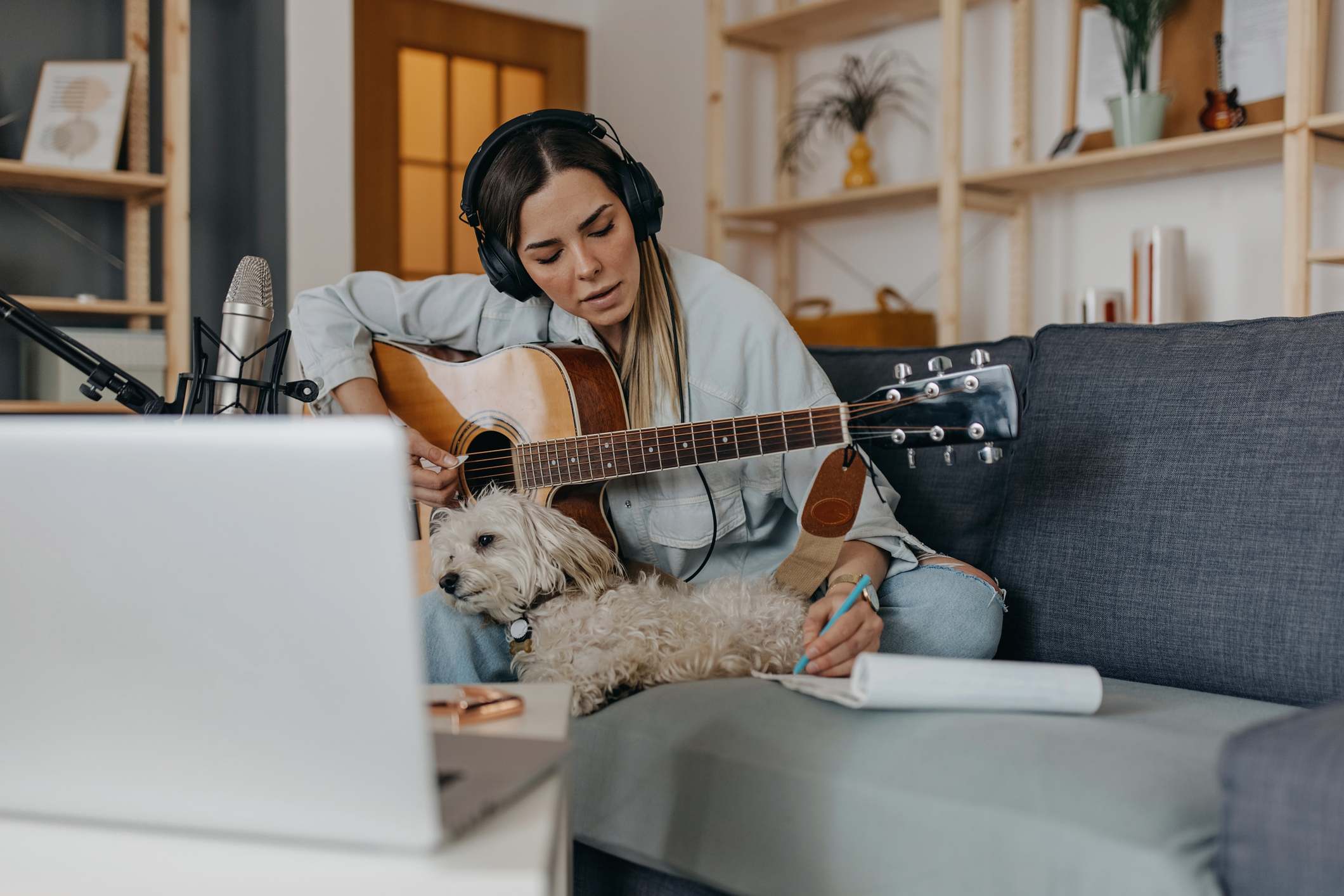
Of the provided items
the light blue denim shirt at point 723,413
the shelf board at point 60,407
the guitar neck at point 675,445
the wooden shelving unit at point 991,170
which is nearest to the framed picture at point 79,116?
the shelf board at point 60,407

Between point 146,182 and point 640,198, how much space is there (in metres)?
2.00

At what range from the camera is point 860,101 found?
341 cm

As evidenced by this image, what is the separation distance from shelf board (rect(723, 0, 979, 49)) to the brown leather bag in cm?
79

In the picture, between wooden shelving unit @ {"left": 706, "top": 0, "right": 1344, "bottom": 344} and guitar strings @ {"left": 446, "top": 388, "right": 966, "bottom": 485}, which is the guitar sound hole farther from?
wooden shelving unit @ {"left": 706, "top": 0, "right": 1344, "bottom": 344}

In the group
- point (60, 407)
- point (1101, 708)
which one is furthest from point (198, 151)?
point (1101, 708)

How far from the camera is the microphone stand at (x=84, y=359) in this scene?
1.04 metres

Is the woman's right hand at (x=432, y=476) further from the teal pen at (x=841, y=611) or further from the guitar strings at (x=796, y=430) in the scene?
the teal pen at (x=841, y=611)

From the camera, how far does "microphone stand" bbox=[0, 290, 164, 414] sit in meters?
1.04

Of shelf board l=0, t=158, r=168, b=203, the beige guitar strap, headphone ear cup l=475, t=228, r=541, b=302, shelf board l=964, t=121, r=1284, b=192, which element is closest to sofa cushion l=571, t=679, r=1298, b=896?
the beige guitar strap

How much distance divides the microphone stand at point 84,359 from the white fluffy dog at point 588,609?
0.37 metres

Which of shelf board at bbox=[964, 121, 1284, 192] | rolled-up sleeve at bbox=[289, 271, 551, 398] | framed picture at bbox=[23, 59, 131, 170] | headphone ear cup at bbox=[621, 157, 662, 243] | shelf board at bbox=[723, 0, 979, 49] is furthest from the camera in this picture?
shelf board at bbox=[723, 0, 979, 49]

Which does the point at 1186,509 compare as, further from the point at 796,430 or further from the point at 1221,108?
the point at 1221,108

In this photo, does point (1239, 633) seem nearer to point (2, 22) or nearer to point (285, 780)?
point (285, 780)

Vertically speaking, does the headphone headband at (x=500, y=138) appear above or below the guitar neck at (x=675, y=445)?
above
